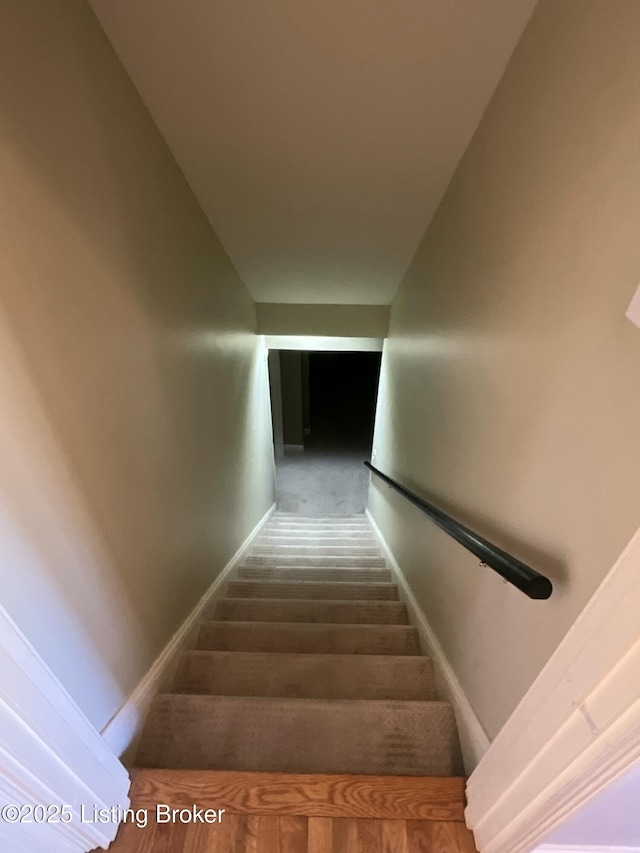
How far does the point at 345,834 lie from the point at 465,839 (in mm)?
298

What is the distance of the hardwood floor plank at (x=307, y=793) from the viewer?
1203 mm

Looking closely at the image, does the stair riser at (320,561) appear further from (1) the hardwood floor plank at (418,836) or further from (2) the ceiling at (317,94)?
(2) the ceiling at (317,94)

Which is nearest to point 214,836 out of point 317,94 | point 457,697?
point 457,697

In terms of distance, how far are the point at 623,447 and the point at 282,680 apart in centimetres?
149

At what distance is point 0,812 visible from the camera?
2.78ft

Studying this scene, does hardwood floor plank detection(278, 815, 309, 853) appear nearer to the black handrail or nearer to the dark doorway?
the black handrail

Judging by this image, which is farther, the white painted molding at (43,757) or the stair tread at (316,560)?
the stair tread at (316,560)

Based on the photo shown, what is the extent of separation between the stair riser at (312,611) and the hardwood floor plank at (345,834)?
3.60 ft

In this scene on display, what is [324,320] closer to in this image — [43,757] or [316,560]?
[316,560]

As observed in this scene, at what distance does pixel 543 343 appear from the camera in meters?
1.00

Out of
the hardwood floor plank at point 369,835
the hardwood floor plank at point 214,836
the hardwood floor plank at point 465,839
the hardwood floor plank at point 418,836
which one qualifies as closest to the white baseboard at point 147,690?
the hardwood floor plank at point 214,836

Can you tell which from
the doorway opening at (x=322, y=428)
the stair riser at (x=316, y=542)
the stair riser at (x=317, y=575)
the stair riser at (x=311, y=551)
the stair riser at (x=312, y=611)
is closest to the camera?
the stair riser at (x=312, y=611)

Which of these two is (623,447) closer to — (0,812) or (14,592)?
(14,592)

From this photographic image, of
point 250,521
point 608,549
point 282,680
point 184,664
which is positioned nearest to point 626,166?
point 608,549
